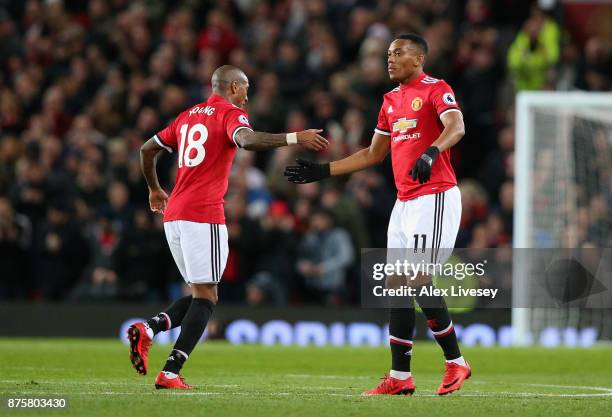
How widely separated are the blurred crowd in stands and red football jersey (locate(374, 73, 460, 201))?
25.0 ft

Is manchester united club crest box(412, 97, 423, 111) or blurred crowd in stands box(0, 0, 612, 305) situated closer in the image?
manchester united club crest box(412, 97, 423, 111)

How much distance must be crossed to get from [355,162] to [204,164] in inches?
43.1

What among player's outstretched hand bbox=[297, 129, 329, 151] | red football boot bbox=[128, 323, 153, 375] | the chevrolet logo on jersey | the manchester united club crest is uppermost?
the manchester united club crest

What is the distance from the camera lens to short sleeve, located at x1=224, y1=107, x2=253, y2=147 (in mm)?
8453

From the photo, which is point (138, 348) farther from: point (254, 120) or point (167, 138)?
point (254, 120)

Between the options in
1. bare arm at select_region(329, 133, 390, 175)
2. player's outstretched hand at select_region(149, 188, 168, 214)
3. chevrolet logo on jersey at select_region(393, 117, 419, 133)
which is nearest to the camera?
chevrolet logo on jersey at select_region(393, 117, 419, 133)

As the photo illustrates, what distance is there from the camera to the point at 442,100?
27.3 ft

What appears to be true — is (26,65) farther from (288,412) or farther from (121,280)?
(288,412)

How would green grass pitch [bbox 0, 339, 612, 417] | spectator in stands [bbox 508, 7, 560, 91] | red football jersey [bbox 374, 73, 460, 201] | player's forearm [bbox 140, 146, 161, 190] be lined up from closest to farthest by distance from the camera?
green grass pitch [bbox 0, 339, 612, 417] → red football jersey [bbox 374, 73, 460, 201] → player's forearm [bbox 140, 146, 161, 190] → spectator in stands [bbox 508, 7, 560, 91]

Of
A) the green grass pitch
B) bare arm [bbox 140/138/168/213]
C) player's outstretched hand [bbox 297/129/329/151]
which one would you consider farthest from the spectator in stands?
player's outstretched hand [bbox 297/129/329/151]

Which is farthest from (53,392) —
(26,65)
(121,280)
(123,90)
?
(26,65)

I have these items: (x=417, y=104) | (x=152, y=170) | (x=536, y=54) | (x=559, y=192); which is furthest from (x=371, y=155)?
(x=536, y=54)

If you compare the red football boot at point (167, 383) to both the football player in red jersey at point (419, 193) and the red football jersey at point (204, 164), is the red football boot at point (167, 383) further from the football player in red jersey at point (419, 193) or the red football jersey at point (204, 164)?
the football player in red jersey at point (419, 193)

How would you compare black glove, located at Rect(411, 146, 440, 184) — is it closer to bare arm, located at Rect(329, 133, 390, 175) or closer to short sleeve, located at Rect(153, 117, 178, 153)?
bare arm, located at Rect(329, 133, 390, 175)
